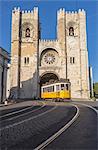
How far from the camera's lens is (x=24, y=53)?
178 ft

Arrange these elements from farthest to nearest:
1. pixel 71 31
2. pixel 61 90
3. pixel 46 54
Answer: pixel 46 54, pixel 71 31, pixel 61 90

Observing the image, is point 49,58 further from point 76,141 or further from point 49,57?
point 76,141

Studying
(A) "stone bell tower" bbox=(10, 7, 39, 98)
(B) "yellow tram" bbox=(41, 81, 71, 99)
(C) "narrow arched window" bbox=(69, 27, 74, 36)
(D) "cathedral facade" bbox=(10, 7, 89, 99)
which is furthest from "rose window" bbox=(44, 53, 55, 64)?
(B) "yellow tram" bbox=(41, 81, 71, 99)

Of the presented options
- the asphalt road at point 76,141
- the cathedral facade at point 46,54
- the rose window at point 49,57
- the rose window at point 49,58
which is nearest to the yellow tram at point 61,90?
the cathedral facade at point 46,54

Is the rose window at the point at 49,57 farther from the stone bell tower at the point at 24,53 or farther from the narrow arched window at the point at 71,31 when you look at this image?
the narrow arched window at the point at 71,31

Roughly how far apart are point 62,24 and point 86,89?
14.8 metres

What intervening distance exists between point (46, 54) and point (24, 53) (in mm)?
4866

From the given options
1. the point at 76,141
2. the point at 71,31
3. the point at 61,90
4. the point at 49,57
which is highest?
the point at 71,31

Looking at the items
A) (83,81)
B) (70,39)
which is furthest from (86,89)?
(70,39)

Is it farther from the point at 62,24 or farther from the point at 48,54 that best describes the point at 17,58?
the point at 62,24

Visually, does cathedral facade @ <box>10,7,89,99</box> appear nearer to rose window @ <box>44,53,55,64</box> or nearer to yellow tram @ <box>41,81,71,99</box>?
rose window @ <box>44,53,55,64</box>

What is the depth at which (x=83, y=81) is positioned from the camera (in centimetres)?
5159

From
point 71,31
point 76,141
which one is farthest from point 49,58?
point 76,141

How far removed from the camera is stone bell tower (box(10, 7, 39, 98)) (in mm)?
51812
